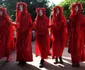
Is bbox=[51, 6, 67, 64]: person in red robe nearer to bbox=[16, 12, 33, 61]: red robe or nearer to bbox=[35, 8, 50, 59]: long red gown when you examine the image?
bbox=[35, 8, 50, 59]: long red gown

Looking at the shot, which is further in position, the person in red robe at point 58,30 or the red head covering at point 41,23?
the person in red robe at point 58,30

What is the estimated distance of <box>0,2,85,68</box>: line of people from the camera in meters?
8.54

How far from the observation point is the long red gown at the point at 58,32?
8969 mm

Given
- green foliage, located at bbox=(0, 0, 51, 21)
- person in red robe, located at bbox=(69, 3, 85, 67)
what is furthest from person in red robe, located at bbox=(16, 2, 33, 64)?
green foliage, located at bbox=(0, 0, 51, 21)

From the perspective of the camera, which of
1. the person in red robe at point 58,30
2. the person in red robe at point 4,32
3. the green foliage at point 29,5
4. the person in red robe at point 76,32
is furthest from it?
the green foliage at point 29,5

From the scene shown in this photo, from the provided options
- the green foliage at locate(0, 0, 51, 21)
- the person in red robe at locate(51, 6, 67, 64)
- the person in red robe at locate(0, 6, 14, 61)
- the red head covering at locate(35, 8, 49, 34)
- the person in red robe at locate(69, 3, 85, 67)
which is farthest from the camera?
the green foliage at locate(0, 0, 51, 21)

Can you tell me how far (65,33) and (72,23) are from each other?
0.75 metres

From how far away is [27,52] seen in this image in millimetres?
8969

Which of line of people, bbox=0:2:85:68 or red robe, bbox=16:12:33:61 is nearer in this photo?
line of people, bbox=0:2:85:68

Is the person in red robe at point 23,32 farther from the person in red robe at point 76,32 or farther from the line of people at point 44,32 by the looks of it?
the person in red robe at point 76,32

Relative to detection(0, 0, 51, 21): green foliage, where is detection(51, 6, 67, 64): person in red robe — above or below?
below

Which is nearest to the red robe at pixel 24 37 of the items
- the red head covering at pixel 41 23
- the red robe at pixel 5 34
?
the red head covering at pixel 41 23

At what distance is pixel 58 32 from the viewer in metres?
9.05

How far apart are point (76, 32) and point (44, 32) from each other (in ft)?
3.91
